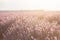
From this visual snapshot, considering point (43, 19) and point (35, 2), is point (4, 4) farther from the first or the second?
point (43, 19)

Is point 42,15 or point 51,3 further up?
point 51,3

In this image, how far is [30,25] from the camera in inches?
42.8

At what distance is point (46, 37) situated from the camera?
104 centimetres

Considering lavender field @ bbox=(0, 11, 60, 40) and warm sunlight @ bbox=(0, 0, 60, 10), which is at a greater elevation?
warm sunlight @ bbox=(0, 0, 60, 10)

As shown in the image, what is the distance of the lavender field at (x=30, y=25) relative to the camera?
1.05 m

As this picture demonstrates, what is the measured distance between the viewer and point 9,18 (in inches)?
44.1

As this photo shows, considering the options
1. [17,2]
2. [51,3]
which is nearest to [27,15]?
[17,2]

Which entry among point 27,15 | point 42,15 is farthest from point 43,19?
point 27,15

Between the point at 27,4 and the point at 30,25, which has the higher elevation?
the point at 27,4

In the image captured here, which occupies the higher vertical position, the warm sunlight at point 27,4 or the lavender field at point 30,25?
the warm sunlight at point 27,4

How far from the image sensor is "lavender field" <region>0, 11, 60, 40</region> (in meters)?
1.05

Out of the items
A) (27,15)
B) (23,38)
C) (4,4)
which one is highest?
(4,4)

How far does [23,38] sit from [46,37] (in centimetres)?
23

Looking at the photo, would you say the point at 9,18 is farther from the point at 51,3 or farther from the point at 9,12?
the point at 51,3
